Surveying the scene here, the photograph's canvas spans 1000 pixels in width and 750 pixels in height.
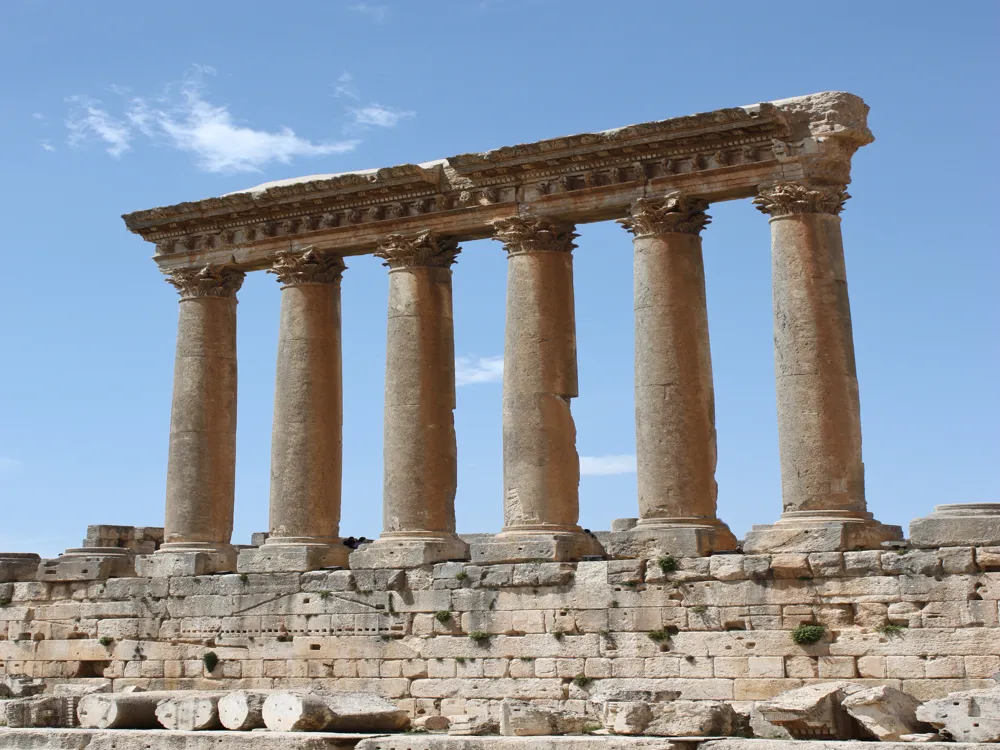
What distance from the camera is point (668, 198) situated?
27.0m

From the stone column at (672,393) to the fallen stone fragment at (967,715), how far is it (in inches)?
237

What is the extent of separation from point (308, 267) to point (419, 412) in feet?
13.8

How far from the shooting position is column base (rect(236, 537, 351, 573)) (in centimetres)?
2917

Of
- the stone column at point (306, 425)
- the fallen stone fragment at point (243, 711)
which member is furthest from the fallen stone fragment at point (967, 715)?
the stone column at point (306, 425)

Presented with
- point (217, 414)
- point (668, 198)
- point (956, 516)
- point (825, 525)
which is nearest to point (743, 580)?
point (825, 525)

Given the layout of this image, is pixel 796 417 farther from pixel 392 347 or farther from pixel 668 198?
pixel 392 347

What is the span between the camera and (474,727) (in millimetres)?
23938

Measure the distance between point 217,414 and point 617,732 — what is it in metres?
13.8

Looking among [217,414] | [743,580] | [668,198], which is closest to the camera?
[743,580]

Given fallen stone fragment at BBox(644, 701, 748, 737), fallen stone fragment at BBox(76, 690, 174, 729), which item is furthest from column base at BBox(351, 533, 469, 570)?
fallen stone fragment at BBox(644, 701, 748, 737)

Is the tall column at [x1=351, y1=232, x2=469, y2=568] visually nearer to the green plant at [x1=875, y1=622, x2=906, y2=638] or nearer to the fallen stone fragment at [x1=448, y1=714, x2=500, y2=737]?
the fallen stone fragment at [x1=448, y1=714, x2=500, y2=737]

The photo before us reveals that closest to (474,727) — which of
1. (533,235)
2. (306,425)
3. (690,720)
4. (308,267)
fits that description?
(690,720)

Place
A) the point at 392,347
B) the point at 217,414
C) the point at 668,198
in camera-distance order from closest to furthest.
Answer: the point at 668,198
the point at 392,347
the point at 217,414

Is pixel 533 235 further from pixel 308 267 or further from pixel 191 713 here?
pixel 191 713
